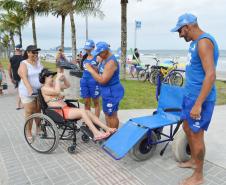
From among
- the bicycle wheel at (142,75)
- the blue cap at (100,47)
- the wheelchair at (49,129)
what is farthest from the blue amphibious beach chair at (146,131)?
the bicycle wheel at (142,75)

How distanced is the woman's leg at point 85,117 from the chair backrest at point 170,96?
105 centimetres

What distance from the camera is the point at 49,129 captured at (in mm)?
4645

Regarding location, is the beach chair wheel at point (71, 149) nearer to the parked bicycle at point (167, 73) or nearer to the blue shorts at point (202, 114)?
the blue shorts at point (202, 114)

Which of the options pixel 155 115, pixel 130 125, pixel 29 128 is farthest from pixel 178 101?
pixel 29 128

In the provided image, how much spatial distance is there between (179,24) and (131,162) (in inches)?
80.5

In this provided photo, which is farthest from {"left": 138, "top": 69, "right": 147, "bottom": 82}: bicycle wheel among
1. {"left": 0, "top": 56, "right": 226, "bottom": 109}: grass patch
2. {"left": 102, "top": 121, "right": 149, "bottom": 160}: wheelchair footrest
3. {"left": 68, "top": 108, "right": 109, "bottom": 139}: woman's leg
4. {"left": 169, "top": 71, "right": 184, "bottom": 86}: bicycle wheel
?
{"left": 102, "top": 121, "right": 149, "bottom": 160}: wheelchair footrest

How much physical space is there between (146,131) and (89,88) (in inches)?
81.9

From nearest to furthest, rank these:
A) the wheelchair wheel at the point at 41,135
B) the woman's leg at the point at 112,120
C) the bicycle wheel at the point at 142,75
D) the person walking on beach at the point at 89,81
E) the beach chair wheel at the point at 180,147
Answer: the beach chair wheel at the point at 180,147
the wheelchair wheel at the point at 41,135
the woman's leg at the point at 112,120
the person walking on beach at the point at 89,81
the bicycle wheel at the point at 142,75

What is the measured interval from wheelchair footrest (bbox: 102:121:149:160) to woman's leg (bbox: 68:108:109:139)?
0.20 metres

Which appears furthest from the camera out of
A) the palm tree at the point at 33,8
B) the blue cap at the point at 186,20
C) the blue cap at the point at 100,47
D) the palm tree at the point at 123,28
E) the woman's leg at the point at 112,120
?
the palm tree at the point at 33,8

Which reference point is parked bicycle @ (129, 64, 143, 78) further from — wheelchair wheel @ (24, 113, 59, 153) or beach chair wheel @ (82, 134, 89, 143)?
wheelchair wheel @ (24, 113, 59, 153)

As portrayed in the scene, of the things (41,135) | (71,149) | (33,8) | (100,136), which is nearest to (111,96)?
(100,136)

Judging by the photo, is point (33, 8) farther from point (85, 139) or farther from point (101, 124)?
point (101, 124)

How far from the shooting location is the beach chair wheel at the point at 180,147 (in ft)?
13.2
